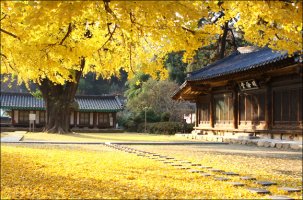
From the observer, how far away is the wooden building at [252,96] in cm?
1816

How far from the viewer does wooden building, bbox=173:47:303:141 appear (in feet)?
59.6

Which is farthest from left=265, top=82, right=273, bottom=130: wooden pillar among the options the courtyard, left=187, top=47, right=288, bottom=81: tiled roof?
the courtyard

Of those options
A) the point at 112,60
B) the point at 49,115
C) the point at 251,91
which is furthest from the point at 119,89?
the point at 112,60

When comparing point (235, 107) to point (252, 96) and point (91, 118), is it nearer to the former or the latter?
point (252, 96)

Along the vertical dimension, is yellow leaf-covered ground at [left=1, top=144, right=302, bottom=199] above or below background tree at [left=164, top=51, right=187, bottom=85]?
below

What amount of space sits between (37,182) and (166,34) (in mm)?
4559

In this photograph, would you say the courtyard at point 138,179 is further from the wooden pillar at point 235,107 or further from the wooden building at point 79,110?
the wooden building at point 79,110

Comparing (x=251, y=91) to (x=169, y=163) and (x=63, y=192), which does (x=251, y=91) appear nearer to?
(x=169, y=163)

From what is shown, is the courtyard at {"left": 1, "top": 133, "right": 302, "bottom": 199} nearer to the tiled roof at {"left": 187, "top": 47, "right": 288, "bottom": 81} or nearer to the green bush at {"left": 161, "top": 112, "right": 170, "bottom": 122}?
the tiled roof at {"left": 187, "top": 47, "right": 288, "bottom": 81}

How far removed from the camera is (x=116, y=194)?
6.63 metres

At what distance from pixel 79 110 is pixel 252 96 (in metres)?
27.0

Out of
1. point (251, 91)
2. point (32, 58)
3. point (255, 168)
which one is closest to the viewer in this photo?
point (32, 58)

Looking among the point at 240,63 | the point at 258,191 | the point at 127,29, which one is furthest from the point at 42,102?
the point at 127,29

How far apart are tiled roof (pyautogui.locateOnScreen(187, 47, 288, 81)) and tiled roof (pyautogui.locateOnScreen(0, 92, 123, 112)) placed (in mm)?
20155
